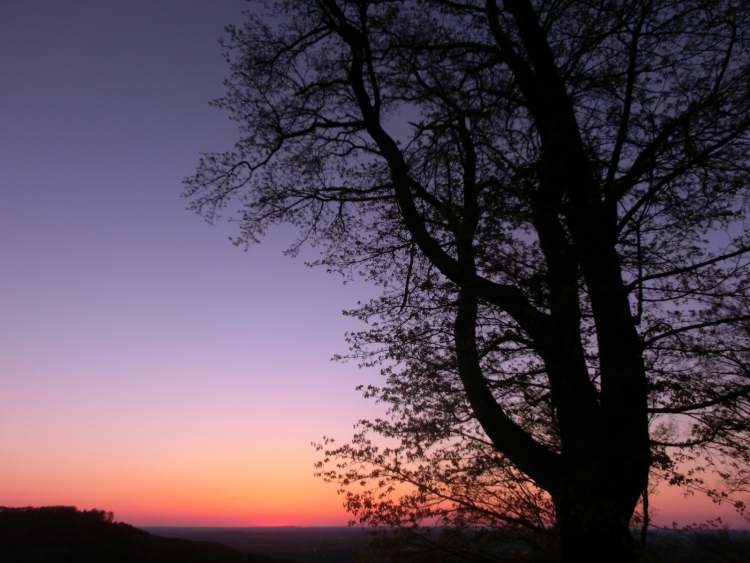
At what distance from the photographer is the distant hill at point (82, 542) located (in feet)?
40.3

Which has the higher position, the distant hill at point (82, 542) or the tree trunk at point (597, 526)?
the tree trunk at point (597, 526)

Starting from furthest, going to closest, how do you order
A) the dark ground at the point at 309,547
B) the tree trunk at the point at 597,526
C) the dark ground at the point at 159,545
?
the dark ground at the point at 309,547
the dark ground at the point at 159,545
the tree trunk at the point at 597,526

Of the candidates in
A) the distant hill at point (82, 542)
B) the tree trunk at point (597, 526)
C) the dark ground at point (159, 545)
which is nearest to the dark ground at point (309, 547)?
the dark ground at point (159, 545)

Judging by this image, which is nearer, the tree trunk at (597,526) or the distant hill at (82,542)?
the tree trunk at (597,526)

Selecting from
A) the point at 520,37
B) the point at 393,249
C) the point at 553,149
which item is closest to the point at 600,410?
the point at 553,149

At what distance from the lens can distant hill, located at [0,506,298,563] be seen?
12.3 m

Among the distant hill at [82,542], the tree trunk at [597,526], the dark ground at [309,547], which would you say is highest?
the tree trunk at [597,526]

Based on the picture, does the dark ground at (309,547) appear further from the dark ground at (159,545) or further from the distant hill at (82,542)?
the distant hill at (82,542)

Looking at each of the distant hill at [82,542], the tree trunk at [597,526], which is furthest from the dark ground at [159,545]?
the tree trunk at [597,526]

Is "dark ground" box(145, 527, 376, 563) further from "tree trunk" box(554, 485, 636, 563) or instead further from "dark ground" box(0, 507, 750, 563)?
"tree trunk" box(554, 485, 636, 563)

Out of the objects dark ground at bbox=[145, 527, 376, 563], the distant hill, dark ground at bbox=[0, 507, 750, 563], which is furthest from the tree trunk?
the distant hill

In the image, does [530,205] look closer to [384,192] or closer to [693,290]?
[693,290]

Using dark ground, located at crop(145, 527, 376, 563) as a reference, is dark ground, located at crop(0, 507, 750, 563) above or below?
above

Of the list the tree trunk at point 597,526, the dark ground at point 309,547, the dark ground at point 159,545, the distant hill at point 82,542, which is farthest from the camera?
the distant hill at point 82,542
